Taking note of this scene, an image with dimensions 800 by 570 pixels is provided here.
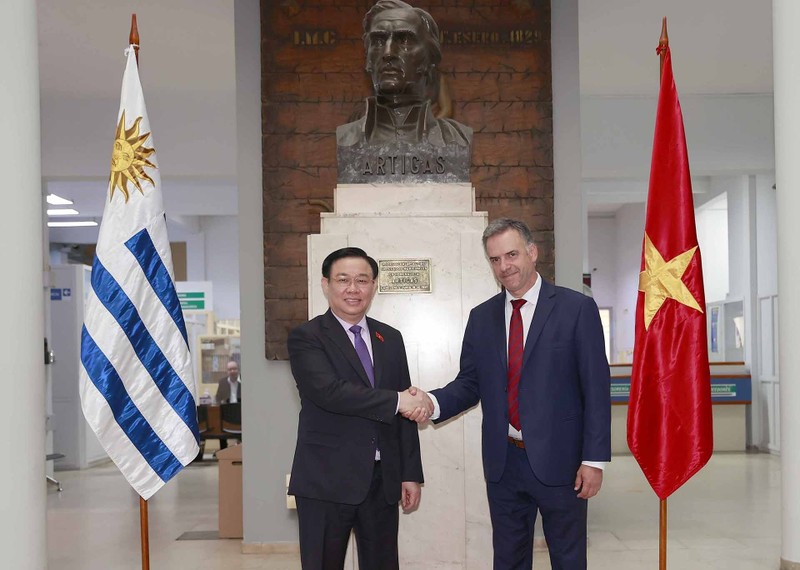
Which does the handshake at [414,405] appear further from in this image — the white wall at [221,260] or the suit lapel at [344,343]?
the white wall at [221,260]

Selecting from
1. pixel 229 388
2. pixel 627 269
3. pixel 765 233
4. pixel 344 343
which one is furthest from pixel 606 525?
pixel 627 269

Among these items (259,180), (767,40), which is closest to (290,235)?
(259,180)

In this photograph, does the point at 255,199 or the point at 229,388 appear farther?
the point at 229,388

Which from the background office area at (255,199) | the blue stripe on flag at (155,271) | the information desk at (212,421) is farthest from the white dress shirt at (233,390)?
the blue stripe on flag at (155,271)

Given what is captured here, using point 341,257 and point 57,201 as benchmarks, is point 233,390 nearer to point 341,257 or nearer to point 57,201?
point 57,201

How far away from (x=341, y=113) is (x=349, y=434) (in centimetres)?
325

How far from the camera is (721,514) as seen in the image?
7.21 m

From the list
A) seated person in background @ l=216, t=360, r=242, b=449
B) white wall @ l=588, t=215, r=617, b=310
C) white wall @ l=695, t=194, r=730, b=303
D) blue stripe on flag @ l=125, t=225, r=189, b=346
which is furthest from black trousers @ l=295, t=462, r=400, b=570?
white wall @ l=588, t=215, r=617, b=310

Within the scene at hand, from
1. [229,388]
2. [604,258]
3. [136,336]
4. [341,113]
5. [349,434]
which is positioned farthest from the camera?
[604,258]

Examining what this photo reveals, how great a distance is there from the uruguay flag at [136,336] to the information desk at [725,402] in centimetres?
879

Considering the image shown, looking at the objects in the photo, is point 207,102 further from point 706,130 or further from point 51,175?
point 706,130

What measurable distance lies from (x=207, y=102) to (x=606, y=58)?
13.8 feet

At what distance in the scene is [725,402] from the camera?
11.9 metres

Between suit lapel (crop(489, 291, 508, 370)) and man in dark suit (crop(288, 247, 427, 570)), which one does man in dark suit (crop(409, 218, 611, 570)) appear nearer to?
suit lapel (crop(489, 291, 508, 370))
